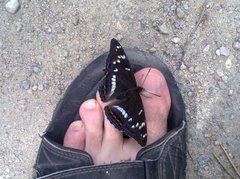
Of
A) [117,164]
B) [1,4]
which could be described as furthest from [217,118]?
Result: [1,4]

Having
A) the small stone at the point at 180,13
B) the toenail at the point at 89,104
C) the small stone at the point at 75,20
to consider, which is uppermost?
the small stone at the point at 180,13

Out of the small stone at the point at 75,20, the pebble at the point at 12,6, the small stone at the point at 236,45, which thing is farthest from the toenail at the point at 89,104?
the small stone at the point at 236,45

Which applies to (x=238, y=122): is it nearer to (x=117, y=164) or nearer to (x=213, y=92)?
(x=213, y=92)

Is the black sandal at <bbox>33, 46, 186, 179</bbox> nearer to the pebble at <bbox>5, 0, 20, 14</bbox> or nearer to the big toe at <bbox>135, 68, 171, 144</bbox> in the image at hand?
the big toe at <bbox>135, 68, 171, 144</bbox>

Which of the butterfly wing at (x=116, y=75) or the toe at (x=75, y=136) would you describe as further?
the toe at (x=75, y=136)

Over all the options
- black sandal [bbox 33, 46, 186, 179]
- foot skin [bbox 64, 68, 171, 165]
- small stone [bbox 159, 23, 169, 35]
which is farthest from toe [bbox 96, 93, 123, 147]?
small stone [bbox 159, 23, 169, 35]

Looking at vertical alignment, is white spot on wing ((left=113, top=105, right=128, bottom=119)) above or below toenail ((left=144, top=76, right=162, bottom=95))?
below

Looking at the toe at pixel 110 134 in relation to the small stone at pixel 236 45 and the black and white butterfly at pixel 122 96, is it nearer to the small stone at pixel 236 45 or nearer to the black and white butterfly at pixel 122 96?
the black and white butterfly at pixel 122 96

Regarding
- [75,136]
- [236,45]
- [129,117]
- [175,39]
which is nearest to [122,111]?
[129,117]
